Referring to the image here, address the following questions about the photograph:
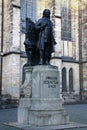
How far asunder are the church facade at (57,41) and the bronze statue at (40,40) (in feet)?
44.6

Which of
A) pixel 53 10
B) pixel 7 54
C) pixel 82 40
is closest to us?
pixel 7 54

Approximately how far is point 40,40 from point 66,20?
70.1 ft

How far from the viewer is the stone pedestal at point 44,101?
944 cm

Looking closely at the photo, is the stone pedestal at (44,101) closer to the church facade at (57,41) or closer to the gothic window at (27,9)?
the church facade at (57,41)

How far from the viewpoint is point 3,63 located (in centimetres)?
2505

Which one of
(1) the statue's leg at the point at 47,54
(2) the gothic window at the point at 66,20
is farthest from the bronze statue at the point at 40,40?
(2) the gothic window at the point at 66,20

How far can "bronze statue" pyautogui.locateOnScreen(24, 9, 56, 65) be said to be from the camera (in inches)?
400

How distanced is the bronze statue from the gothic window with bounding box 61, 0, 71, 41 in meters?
20.2

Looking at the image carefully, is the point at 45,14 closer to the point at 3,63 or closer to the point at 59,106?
the point at 59,106

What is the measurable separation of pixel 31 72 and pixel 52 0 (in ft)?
63.2

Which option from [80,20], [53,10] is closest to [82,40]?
[80,20]

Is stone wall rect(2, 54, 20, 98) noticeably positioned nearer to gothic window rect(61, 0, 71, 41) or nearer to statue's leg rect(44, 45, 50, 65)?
gothic window rect(61, 0, 71, 41)

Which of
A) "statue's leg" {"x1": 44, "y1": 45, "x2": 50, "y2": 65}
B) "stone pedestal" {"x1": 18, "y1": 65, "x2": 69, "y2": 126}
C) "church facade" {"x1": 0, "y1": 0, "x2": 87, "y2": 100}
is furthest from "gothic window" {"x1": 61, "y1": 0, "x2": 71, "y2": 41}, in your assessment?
"stone pedestal" {"x1": 18, "y1": 65, "x2": 69, "y2": 126}

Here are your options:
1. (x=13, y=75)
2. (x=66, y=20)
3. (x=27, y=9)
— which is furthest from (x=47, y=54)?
(x=66, y=20)
